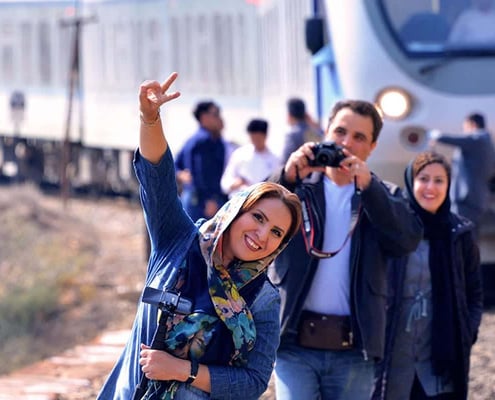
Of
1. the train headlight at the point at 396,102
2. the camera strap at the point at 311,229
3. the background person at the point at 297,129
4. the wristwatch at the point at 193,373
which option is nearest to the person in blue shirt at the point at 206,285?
the wristwatch at the point at 193,373

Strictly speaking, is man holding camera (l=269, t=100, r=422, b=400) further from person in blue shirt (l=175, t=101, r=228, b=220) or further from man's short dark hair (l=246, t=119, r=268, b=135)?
person in blue shirt (l=175, t=101, r=228, b=220)

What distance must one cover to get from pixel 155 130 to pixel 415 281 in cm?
168

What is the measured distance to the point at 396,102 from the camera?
863 cm

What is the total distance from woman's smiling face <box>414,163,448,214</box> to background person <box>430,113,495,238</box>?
3450mm

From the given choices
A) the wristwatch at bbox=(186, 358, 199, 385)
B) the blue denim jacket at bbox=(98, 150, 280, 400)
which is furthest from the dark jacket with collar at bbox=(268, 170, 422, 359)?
the wristwatch at bbox=(186, 358, 199, 385)

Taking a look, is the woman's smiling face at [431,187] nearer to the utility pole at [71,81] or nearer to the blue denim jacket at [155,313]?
the blue denim jacket at [155,313]

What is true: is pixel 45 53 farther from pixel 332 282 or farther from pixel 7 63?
pixel 332 282

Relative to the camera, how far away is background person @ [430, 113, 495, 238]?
332 inches

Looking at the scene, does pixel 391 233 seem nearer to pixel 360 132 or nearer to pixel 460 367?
pixel 360 132

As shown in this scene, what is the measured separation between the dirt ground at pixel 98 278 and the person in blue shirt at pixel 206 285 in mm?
2926

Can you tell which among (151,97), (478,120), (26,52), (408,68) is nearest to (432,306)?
(151,97)

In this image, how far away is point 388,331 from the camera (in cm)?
482

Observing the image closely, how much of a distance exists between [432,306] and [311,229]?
0.77m

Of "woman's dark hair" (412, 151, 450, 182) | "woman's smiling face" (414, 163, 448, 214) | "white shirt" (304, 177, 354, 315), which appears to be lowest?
"white shirt" (304, 177, 354, 315)
